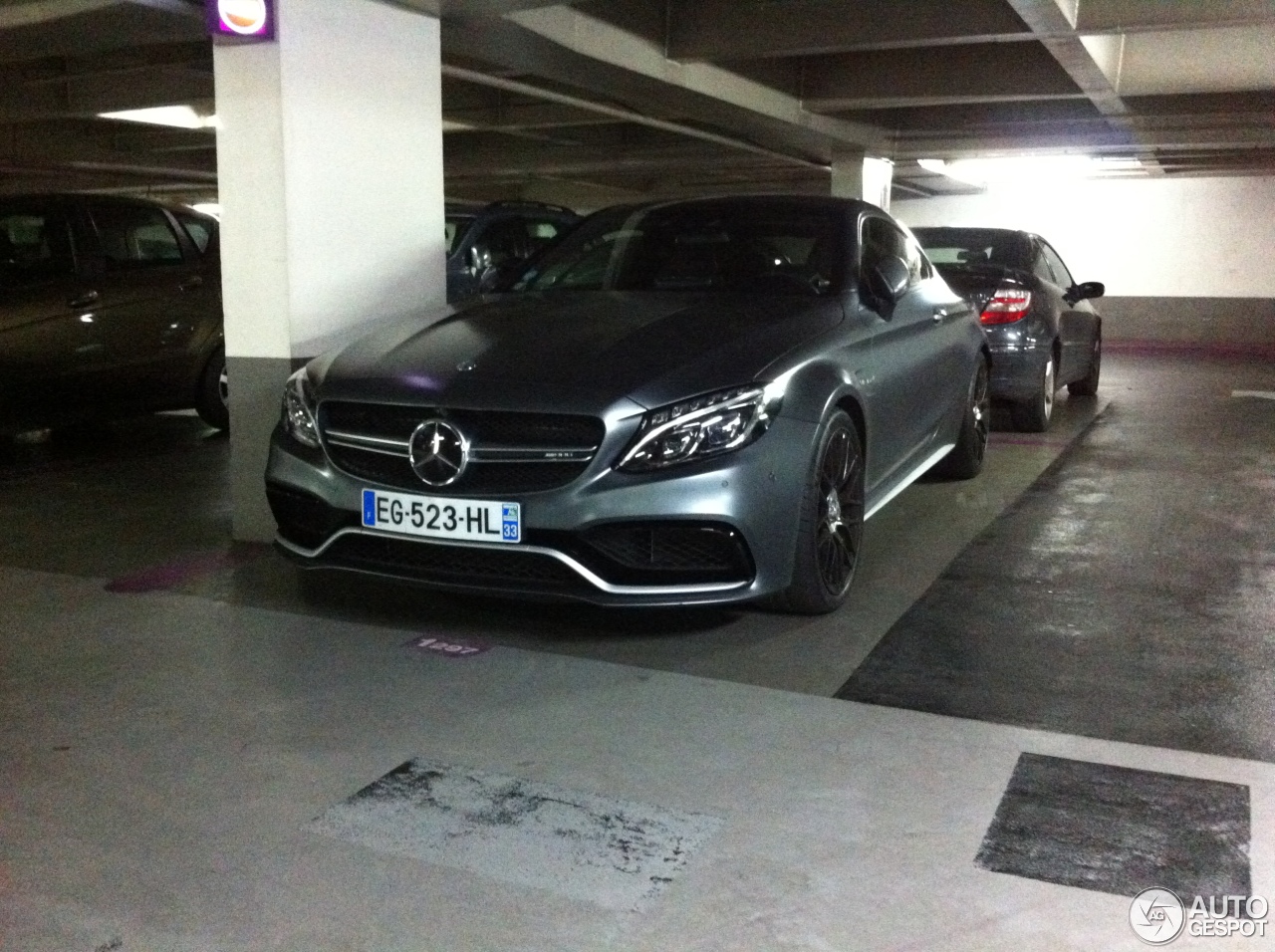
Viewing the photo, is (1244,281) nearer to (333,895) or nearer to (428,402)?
(428,402)

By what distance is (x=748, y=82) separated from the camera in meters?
10.5

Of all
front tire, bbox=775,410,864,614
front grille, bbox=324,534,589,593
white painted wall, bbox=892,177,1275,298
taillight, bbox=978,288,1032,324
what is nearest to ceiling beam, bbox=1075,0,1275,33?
taillight, bbox=978,288,1032,324

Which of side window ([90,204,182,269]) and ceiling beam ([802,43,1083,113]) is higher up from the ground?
ceiling beam ([802,43,1083,113])

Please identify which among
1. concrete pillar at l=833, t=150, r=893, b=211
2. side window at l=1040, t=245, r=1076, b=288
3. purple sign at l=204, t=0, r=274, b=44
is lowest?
side window at l=1040, t=245, r=1076, b=288

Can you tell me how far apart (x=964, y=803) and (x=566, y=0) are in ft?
14.8

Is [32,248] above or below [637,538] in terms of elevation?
above

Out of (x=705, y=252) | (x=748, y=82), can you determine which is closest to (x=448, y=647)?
(x=705, y=252)

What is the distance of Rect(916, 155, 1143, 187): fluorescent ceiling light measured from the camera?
673 inches

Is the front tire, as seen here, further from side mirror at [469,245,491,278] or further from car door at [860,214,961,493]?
side mirror at [469,245,491,278]

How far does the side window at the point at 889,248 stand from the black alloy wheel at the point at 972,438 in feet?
2.49

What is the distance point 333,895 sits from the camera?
7.59 feet

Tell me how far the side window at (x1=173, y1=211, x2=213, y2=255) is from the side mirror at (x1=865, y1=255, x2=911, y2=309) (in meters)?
4.84

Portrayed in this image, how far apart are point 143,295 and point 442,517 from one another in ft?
15.2

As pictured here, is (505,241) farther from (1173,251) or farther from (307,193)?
(1173,251)
